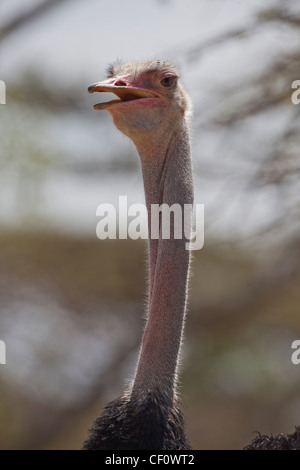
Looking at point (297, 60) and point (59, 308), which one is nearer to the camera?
point (297, 60)

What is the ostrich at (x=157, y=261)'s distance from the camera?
3844 mm

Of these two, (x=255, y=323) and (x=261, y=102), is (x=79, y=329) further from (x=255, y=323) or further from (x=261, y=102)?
(x=261, y=102)

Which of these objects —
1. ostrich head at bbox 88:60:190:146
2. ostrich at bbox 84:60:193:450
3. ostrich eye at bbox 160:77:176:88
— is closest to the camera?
ostrich at bbox 84:60:193:450

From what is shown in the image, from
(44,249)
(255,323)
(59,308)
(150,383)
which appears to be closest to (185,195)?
(150,383)

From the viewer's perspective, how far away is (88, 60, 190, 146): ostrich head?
395 cm

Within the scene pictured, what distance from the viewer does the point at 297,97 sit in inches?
254

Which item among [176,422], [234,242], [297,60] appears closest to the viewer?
[176,422]

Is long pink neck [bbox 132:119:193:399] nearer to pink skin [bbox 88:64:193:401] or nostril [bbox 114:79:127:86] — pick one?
pink skin [bbox 88:64:193:401]

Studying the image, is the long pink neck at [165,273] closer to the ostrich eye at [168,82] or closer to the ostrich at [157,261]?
the ostrich at [157,261]

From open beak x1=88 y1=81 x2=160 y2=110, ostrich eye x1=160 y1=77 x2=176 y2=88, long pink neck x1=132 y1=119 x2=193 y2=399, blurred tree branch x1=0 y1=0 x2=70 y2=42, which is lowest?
long pink neck x1=132 y1=119 x2=193 y2=399

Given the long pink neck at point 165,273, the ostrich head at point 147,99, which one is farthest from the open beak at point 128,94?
the long pink neck at point 165,273

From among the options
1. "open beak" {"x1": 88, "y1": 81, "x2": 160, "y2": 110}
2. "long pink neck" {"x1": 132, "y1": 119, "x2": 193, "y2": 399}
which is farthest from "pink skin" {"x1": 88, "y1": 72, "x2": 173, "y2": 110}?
"long pink neck" {"x1": 132, "y1": 119, "x2": 193, "y2": 399}

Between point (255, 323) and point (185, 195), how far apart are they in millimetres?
8991
